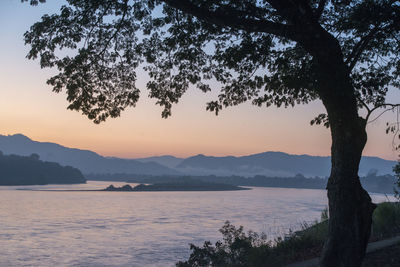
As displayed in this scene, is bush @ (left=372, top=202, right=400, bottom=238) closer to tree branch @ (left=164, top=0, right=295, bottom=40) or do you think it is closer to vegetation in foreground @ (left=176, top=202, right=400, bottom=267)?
vegetation in foreground @ (left=176, top=202, right=400, bottom=267)

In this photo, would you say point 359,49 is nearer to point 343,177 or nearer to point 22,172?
point 343,177

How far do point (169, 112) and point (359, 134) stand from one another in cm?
635

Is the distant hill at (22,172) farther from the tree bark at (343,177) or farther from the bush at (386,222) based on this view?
the tree bark at (343,177)

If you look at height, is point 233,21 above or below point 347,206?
above

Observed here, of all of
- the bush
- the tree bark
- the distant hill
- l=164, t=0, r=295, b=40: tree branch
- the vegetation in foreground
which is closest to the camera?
the tree bark

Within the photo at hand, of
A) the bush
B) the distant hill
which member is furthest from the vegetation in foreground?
the distant hill

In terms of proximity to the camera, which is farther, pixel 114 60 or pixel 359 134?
pixel 114 60

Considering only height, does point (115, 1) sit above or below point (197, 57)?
above

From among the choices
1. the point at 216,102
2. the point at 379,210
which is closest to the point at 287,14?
the point at 216,102

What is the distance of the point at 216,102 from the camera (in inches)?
494

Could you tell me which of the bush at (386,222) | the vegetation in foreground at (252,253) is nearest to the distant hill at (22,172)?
the bush at (386,222)

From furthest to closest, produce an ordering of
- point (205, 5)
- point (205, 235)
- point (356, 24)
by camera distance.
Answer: point (205, 235), point (205, 5), point (356, 24)

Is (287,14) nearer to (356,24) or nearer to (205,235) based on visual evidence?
(356,24)

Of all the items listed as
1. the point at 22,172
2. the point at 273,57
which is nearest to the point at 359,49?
the point at 273,57
